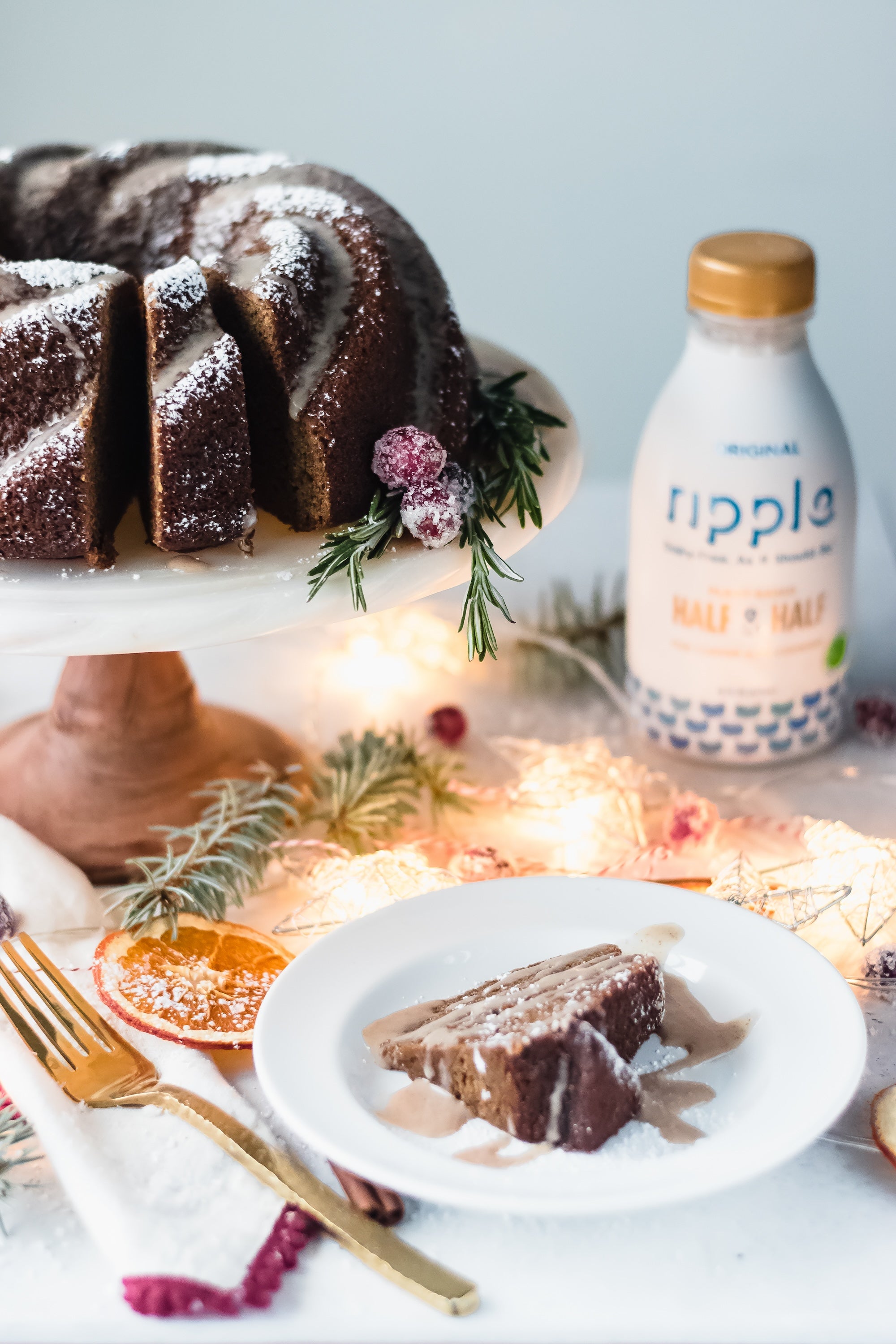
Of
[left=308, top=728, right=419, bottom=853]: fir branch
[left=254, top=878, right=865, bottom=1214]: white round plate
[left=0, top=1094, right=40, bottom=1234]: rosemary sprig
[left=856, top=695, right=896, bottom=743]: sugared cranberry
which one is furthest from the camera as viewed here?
[left=856, top=695, right=896, bottom=743]: sugared cranberry

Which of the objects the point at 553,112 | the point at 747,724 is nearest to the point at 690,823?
the point at 747,724

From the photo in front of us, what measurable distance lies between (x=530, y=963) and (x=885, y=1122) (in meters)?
0.22

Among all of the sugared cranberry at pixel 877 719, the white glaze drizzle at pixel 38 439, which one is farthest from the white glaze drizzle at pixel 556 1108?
the sugared cranberry at pixel 877 719

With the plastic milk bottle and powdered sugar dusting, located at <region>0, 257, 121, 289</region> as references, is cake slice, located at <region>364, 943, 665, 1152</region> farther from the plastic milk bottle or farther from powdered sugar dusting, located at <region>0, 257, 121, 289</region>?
powdered sugar dusting, located at <region>0, 257, 121, 289</region>

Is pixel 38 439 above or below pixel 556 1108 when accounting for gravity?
above

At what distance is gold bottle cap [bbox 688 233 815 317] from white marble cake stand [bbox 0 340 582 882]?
0.50 ft

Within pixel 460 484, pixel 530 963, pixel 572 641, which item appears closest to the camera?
pixel 530 963

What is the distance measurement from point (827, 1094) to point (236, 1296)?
1.02ft

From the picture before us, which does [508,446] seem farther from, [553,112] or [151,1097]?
[553,112]

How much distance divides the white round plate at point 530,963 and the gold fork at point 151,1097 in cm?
6

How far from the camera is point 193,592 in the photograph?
884 mm

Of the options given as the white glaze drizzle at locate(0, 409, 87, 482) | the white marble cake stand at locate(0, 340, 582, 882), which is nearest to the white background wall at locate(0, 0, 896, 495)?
the white marble cake stand at locate(0, 340, 582, 882)

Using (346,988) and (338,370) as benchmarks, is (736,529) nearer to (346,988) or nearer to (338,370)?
(338,370)

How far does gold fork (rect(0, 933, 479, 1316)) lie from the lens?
2.37 feet
